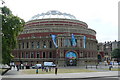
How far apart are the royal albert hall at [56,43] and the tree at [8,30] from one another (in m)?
25.2

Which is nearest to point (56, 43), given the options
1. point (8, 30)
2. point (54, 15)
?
point (54, 15)

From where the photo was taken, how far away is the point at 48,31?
66.4m

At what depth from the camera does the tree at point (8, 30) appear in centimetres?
3150

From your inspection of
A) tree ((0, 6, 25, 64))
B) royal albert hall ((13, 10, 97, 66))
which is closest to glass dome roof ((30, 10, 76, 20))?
royal albert hall ((13, 10, 97, 66))

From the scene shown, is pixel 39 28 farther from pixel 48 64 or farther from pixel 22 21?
pixel 22 21

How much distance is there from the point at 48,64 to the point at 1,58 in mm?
26029

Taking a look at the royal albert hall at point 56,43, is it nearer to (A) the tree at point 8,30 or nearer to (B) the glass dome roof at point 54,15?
(B) the glass dome roof at point 54,15

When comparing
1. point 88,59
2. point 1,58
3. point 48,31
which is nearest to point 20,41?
point 48,31

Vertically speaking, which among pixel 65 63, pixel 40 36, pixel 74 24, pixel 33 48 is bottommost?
pixel 65 63

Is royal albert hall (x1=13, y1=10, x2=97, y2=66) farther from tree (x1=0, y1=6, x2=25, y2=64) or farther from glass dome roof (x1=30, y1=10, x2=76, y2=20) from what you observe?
tree (x1=0, y1=6, x2=25, y2=64)

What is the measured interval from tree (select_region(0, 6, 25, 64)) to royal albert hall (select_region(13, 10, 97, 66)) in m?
25.2

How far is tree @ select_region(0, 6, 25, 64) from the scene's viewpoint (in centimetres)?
3150

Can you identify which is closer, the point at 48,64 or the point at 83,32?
the point at 48,64

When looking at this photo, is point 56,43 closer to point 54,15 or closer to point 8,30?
point 54,15
